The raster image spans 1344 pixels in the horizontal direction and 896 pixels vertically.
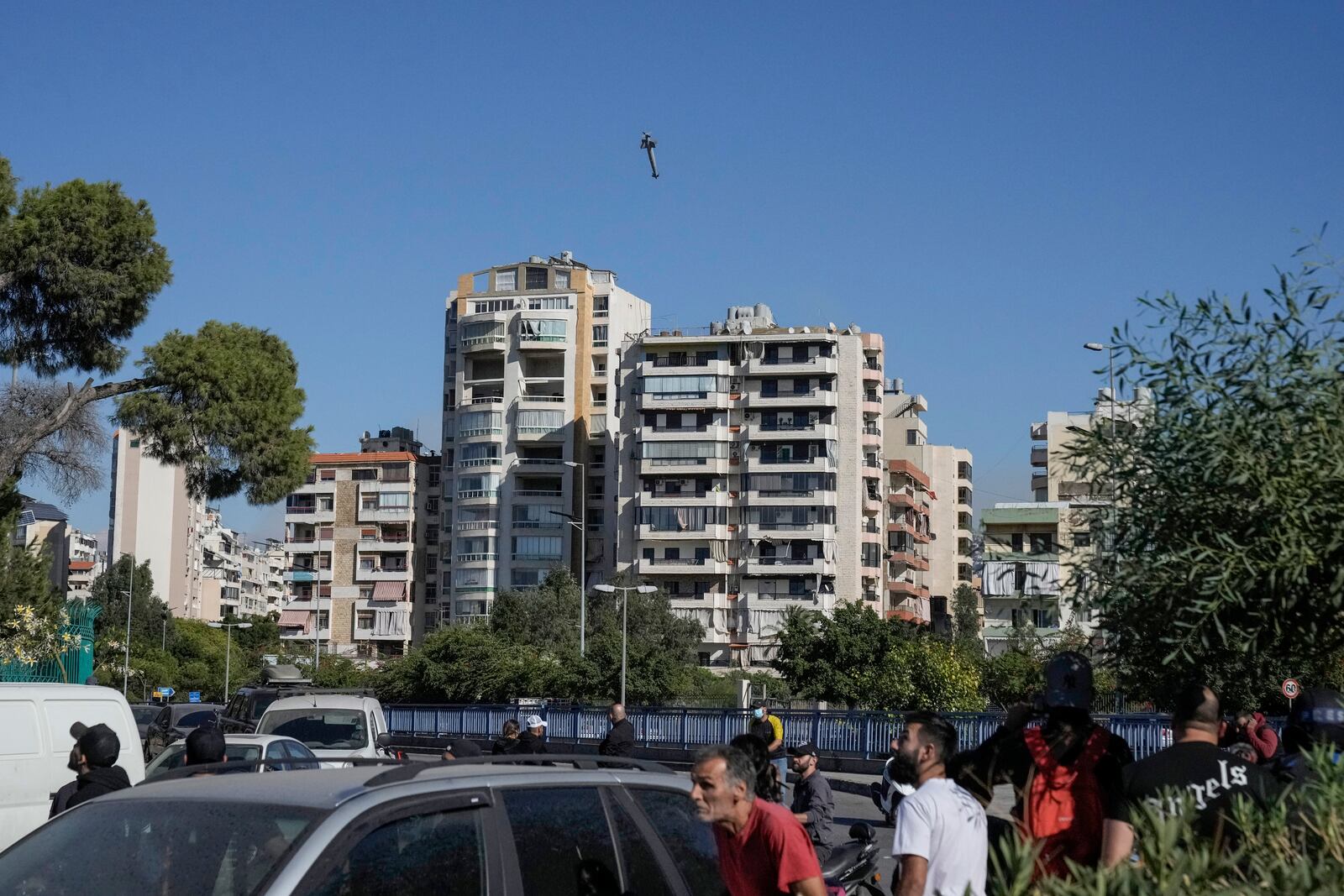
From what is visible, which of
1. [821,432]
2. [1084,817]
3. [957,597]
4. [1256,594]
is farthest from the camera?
[957,597]

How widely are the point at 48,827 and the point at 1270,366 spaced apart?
5.58 m

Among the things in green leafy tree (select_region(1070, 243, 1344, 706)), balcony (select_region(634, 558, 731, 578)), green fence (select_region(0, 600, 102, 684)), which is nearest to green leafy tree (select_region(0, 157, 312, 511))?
green fence (select_region(0, 600, 102, 684))

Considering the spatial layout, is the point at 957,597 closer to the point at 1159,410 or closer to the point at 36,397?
the point at 36,397

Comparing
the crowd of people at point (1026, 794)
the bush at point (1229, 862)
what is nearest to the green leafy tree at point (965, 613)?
the crowd of people at point (1026, 794)

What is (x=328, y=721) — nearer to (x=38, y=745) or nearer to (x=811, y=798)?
(x=38, y=745)

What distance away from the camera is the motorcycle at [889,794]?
13.2 m

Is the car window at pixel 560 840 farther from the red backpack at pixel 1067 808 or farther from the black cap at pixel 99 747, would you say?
the black cap at pixel 99 747

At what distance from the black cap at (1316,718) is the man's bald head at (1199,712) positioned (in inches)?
84.5

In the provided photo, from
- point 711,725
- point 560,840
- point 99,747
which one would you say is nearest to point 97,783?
point 99,747

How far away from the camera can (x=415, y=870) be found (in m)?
4.56

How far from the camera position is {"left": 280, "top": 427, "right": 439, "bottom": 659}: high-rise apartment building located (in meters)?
116

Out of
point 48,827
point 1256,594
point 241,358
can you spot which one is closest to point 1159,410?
point 1256,594

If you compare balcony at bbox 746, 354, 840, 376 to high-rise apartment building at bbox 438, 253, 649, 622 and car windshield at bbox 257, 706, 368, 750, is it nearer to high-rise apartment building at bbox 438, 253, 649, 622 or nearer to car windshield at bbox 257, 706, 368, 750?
high-rise apartment building at bbox 438, 253, 649, 622

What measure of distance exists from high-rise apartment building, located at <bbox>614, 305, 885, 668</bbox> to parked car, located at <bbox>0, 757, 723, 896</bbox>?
87840 mm
